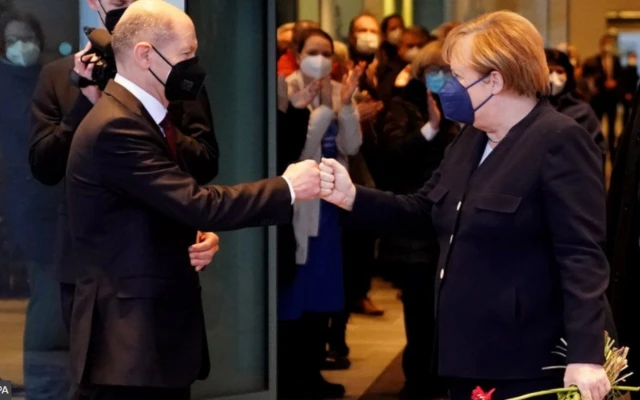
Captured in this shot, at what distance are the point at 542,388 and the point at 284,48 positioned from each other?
9.87ft

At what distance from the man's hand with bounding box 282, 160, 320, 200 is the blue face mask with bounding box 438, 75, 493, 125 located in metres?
0.42

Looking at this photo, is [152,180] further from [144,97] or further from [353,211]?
[353,211]

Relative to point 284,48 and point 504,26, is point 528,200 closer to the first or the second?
point 504,26

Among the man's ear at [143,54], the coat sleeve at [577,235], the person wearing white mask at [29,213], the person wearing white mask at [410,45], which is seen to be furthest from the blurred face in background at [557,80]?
the man's ear at [143,54]

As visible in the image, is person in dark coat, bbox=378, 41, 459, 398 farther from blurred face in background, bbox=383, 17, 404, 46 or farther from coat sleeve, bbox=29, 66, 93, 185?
coat sleeve, bbox=29, 66, 93, 185

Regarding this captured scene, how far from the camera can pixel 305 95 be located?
5223 millimetres

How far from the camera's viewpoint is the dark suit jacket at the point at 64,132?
11.6 feet

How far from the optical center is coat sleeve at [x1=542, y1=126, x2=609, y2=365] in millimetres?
2674

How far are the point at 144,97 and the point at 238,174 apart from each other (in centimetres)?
201

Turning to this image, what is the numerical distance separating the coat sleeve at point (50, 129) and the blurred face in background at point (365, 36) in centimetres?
280

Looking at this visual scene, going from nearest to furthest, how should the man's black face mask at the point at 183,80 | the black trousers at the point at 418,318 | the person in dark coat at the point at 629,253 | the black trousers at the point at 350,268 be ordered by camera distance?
the man's black face mask at the point at 183,80 → the person in dark coat at the point at 629,253 → the black trousers at the point at 418,318 → the black trousers at the point at 350,268

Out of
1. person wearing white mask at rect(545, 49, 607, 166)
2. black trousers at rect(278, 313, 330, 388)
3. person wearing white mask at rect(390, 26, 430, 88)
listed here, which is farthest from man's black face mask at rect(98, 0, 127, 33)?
person wearing white mask at rect(390, 26, 430, 88)

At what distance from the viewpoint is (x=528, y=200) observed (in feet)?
8.99

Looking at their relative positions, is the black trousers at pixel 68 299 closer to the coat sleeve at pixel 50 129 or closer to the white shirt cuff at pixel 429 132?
the coat sleeve at pixel 50 129
